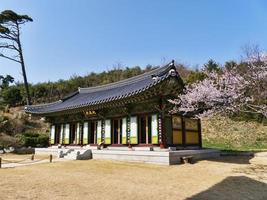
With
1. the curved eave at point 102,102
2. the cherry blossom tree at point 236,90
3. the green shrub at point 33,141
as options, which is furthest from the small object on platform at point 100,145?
the green shrub at point 33,141

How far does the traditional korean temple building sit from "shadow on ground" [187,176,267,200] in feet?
19.0

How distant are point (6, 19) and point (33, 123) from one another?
15210 mm

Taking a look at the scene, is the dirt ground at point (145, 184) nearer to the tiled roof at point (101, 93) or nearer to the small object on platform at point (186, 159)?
the small object on platform at point (186, 159)

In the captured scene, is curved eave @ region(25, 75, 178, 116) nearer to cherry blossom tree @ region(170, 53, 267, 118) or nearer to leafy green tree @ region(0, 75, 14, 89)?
cherry blossom tree @ region(170, 53, 267, 118)

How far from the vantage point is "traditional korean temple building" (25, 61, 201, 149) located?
1538cm

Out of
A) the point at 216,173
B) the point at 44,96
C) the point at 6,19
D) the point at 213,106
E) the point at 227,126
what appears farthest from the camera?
the point at 44,96

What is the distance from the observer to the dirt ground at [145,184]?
791cm

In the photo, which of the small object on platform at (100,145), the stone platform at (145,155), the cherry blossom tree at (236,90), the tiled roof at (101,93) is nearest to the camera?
the cherry blossom tree at (236,90)

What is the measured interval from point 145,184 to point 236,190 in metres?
3.02

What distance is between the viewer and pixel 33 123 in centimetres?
3859

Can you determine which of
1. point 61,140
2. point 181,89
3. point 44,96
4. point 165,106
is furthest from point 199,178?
point 44,96

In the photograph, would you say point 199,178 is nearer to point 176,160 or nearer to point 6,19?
point 176,160

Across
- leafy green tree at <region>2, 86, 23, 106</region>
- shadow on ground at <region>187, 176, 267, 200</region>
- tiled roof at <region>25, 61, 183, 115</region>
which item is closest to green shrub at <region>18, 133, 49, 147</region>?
tiled roof at <region>25, 61, 183, 115</region>

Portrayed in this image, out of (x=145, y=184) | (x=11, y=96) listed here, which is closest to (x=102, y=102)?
(x=145, y=184)
